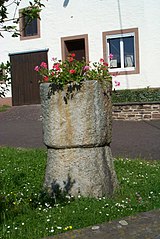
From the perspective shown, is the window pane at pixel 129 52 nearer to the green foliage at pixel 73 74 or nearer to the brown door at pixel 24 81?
the brown door at pixel 24 81

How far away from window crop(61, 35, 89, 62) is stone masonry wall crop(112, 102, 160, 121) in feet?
18.2

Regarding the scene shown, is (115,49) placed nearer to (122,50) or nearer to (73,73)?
(122,50)

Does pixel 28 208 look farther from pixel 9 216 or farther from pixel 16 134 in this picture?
pixel 16 134

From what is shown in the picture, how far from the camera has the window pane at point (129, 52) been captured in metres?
18.3

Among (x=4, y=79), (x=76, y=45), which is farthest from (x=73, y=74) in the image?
(x=76, y=45)

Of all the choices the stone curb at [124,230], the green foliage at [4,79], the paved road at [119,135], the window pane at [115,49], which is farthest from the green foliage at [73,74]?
the window pane at [115,49]

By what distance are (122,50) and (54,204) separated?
14710 millimetres

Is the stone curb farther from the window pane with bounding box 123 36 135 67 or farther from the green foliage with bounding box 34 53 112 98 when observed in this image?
the window pane with bounding box 123 36 135 67

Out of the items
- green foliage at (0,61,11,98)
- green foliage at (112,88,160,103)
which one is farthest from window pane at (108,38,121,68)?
green foliage at (0,61,11,98)

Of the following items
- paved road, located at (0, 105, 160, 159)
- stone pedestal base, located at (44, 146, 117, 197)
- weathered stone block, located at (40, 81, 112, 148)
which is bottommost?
paved road, located at (0, 105, 160, 159)

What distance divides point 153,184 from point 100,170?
97cm

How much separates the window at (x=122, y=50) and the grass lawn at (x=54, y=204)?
1173 cm

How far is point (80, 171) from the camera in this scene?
479cm

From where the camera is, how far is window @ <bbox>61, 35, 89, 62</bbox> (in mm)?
18953
